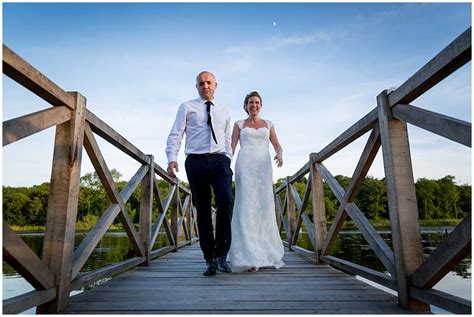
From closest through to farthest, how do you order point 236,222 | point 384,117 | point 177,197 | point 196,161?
point 384,117 < point 196,161 < point 236,222 < point 177,197

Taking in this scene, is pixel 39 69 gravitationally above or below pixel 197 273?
above

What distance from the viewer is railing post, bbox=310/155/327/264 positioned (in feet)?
10.6

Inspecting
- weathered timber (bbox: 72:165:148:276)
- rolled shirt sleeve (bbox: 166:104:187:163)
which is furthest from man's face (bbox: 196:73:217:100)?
weathered timber (bbox: 72:165:148:276)

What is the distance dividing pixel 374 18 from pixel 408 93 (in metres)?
16.4

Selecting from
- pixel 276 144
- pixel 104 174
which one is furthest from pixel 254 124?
pixel 104 174

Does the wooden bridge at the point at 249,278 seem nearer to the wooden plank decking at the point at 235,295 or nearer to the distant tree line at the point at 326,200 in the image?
the wooden plank decking at the point at 235,295

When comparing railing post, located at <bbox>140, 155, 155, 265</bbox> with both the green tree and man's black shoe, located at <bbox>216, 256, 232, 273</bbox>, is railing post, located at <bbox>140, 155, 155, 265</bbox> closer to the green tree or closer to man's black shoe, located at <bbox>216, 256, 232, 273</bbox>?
man's black shoe, located at <bbox>216, 256, 232, 273</bbox>

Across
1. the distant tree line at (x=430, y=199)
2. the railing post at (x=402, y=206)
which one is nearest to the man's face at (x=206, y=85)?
the railing post at (x=402, y=206)

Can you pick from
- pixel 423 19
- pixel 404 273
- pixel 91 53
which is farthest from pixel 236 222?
pixel 423 19

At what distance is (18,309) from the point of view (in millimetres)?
1246

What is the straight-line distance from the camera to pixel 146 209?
3238 millimetres

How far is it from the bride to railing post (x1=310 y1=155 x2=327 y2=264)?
38 cm

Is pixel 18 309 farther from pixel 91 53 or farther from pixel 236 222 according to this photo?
pixel 91 53

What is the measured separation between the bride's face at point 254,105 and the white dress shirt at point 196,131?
25.0 inches
